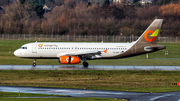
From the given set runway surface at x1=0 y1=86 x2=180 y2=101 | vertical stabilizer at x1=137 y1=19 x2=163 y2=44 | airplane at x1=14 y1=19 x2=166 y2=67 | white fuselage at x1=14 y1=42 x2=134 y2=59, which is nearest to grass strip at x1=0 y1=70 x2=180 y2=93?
runway surface at x1=0 y1=86 x2=180 y2=101

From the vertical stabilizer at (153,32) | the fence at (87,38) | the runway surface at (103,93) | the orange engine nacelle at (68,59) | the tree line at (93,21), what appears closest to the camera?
the runway surface at (103,93)

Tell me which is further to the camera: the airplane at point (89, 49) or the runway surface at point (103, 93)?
the airplane at point (89, 49)

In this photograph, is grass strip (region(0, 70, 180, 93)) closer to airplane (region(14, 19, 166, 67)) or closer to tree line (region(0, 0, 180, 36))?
airplane (region(14, 19, 166, 67))

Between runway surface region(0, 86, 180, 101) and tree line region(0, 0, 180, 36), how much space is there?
87.0 meters

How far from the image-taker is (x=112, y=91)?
93.8 ft

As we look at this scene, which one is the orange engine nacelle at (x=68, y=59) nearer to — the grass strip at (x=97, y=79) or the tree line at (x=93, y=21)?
the grass strip at (x=97, y=79)

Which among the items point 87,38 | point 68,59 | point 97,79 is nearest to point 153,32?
point 68,59

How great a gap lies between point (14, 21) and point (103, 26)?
40707mm

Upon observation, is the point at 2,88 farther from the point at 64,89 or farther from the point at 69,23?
the point at 69,23

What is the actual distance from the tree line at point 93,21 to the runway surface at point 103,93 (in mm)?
87034

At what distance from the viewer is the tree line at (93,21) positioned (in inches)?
4680

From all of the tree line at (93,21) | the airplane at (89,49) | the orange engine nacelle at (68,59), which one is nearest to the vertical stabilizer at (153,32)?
the airplane at (89,49)

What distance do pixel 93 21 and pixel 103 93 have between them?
100.0 meters

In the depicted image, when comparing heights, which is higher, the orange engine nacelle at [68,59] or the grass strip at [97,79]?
the orange engine nacelle at [68,59]
